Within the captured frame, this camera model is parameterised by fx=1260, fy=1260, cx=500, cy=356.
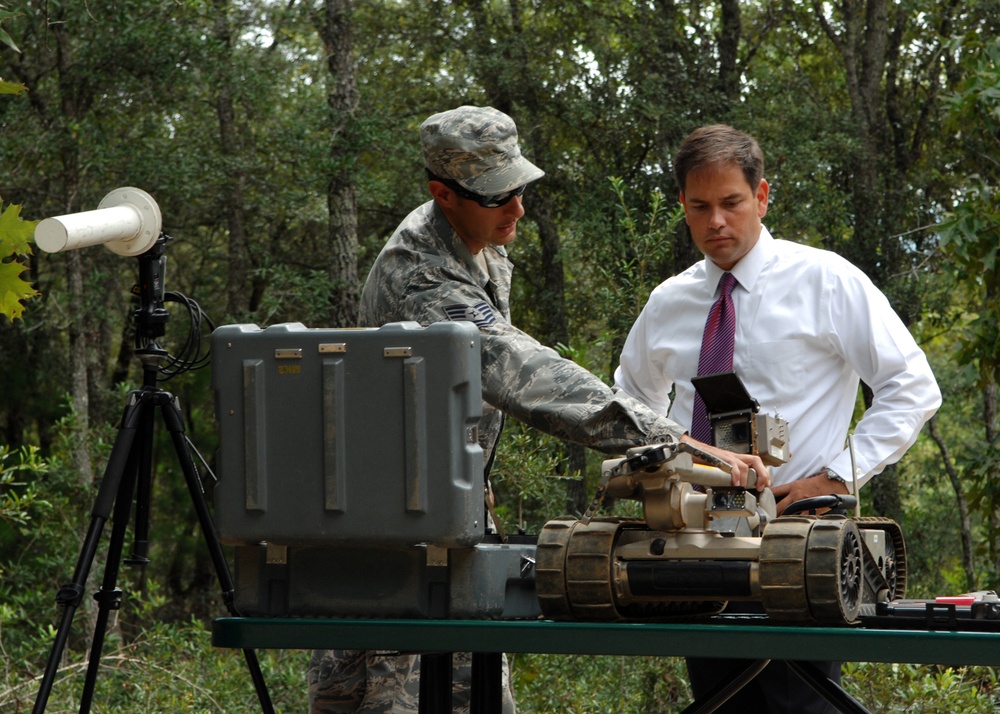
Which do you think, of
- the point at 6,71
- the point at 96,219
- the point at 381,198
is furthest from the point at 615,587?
the point at 6,71

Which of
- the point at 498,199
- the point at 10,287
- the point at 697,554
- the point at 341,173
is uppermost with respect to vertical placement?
the point at 341,173

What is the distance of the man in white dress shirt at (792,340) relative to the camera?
2.65m

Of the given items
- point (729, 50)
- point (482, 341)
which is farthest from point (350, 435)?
point (729, 50)

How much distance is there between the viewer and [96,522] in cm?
324

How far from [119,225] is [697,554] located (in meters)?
1.78

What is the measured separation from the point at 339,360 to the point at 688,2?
10.7m

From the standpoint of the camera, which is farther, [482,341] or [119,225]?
[119,225]

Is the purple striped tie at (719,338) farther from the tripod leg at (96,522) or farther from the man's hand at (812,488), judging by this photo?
Result: the tripod leg at (96,522)

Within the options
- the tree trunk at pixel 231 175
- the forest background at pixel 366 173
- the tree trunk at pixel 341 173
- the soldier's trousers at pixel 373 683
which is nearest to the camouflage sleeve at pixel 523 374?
the soldier's trousers at pixel 373 683

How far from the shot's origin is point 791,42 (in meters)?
13.8

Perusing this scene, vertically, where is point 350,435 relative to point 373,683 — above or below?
above

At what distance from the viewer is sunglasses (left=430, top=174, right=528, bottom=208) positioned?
2.57 m

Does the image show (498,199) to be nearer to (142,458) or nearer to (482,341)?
(482,341)

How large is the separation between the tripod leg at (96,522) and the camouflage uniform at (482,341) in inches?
28.7
